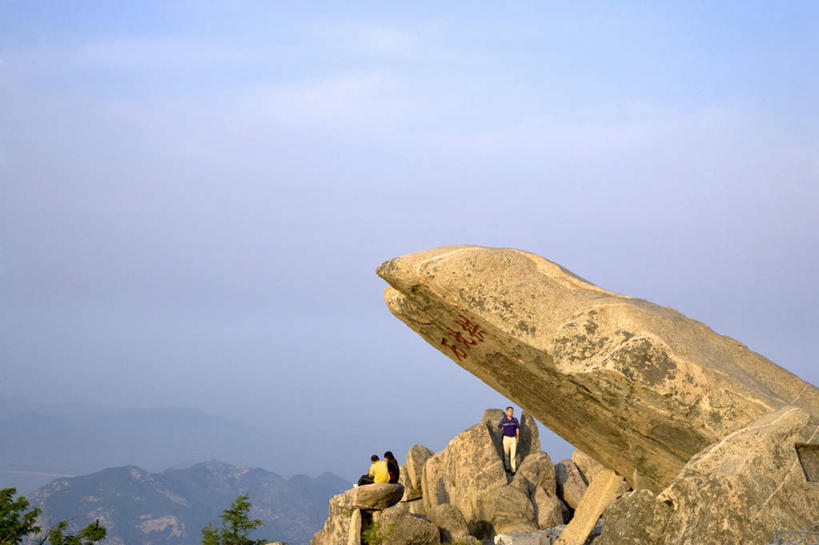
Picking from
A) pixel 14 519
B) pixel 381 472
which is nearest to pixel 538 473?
pixel 381 472

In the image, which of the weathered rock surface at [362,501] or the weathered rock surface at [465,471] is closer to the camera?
the weathered rock surface at [362,501]

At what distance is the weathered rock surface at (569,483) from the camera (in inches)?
930

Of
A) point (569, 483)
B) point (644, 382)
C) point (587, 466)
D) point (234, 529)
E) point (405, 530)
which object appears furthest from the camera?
point (234, 529)

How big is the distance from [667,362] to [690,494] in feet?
6.48

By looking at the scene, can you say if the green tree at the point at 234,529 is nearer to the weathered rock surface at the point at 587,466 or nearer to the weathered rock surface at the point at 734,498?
the weathered rock surface at the point at 587,466

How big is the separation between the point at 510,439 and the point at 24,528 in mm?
15294

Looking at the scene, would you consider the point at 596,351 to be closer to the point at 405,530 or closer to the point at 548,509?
the point at 405,530

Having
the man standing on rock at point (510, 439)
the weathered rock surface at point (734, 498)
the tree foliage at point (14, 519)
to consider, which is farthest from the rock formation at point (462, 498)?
the tree foliage at point (14, 519)

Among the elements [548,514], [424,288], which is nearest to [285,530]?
[548,514]

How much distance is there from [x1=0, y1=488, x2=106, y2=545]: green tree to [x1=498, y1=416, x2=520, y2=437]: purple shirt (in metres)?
12.9

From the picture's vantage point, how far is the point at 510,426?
2380cm

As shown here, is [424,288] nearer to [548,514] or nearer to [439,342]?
[439,342]

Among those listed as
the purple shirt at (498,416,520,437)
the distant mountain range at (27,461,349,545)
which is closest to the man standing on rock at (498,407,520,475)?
the purple shirt at (498,416,520,437)

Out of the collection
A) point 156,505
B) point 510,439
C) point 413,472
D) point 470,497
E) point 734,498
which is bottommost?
point 734,498
